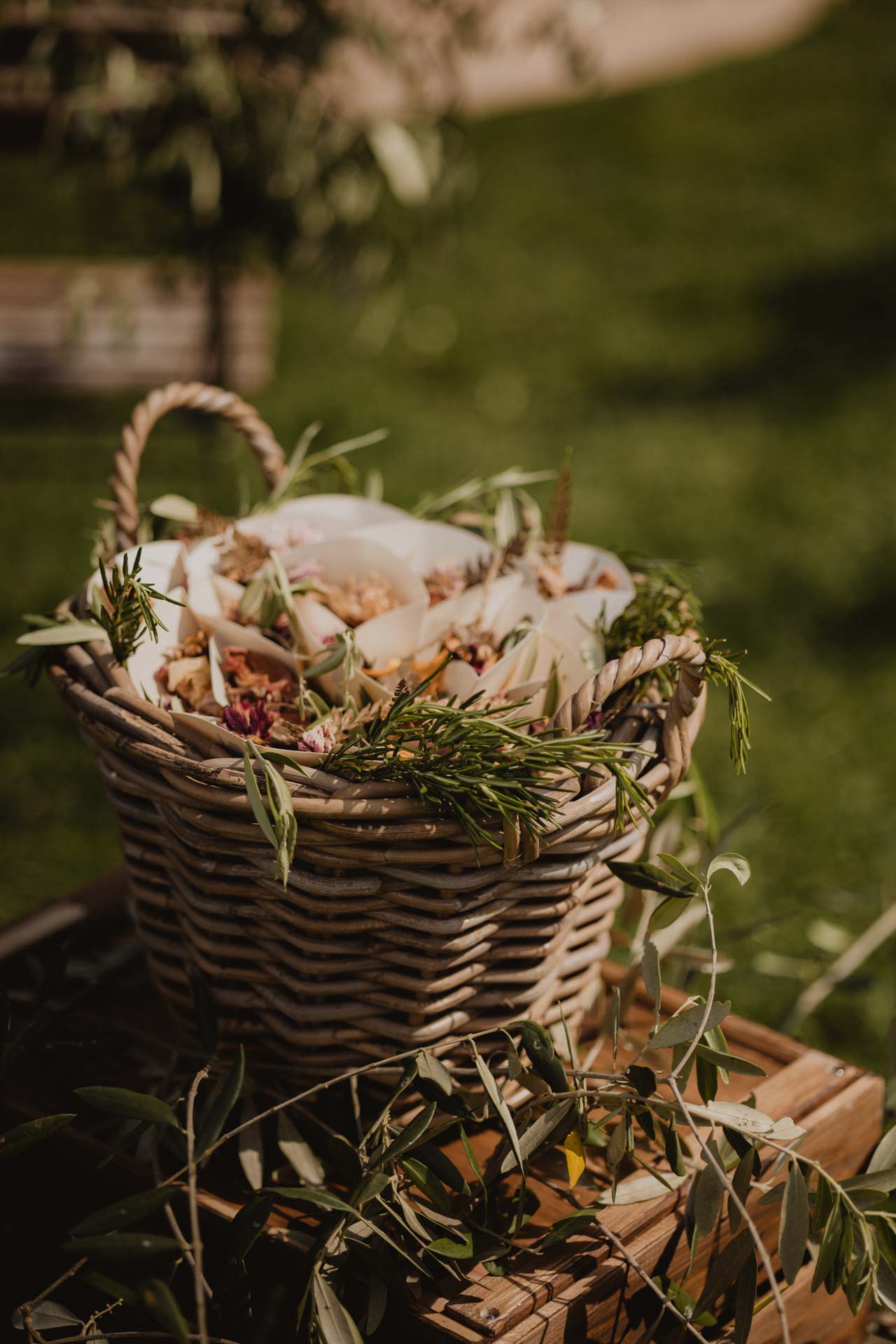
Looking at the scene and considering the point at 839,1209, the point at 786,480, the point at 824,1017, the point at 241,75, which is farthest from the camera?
the point at 786,480

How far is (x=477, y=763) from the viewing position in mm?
854

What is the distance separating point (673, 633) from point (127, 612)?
0.46 m

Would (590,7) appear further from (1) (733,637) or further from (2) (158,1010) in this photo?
(2) (158,1010)

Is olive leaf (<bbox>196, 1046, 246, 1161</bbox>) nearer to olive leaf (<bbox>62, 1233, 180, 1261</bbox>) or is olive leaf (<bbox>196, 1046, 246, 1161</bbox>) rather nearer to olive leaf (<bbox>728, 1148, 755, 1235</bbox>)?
olive leaf (<bbox>62, 1233, 180, 1261</bbox>)

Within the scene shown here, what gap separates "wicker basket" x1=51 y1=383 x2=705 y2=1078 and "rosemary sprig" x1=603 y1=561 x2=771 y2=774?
0.02 metres

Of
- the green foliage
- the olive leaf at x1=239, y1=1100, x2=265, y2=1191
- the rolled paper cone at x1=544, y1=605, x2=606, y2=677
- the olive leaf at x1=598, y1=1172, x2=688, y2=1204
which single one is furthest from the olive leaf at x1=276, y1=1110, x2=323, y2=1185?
the green foliage

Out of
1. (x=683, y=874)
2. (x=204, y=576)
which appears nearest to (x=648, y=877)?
(x=683, y=874)

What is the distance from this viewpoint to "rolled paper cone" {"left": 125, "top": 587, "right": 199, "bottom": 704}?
1.01 meters

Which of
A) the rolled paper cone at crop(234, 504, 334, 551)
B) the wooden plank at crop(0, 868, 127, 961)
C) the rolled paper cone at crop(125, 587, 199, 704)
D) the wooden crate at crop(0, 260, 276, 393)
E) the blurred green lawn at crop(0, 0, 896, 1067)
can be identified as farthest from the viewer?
the wooden crate at crop(0, 260, 276, 393)

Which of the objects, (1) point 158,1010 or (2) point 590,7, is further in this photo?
(2) point 590,7

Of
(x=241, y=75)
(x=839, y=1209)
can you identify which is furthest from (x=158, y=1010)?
(x=241, y=75)

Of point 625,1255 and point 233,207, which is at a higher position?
point 233,207

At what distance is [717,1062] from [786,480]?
8.71 feet

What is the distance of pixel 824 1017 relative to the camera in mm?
1796
